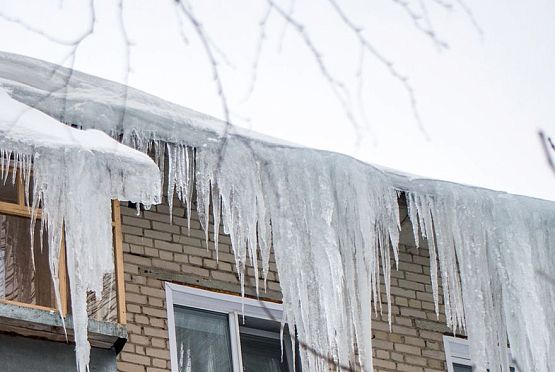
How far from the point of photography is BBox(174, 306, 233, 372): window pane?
758cm

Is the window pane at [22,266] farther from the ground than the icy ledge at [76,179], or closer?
closer

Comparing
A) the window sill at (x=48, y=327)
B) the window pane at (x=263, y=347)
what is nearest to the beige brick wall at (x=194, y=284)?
the window pane at (x=263, y=347)

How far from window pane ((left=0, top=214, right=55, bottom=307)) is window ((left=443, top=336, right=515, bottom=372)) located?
94.5 inches

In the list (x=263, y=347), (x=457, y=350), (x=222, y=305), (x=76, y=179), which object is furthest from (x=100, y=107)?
(x=457, y=350)

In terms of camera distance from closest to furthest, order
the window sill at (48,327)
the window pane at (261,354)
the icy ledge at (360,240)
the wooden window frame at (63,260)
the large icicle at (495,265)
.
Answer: the window sill at (48,327) → the wooden window frame at (63,260) → the icy ledge at (360,240) → the window pane at (261,354) → the large icicle at (495,265)

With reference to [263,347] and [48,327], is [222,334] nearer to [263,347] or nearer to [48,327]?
[263,347]

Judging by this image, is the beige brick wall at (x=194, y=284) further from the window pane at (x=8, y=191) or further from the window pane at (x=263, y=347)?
the window pane at (x=8, y=191)

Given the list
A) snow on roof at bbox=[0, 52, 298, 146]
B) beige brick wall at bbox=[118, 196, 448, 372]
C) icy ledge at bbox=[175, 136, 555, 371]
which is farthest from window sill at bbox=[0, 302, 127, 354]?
snow on roof at bbox=[0, 52, 298, 146]

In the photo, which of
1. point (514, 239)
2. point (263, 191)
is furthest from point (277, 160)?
point (514, 239)

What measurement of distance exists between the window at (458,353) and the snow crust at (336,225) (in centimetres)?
12

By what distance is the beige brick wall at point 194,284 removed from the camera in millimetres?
7520

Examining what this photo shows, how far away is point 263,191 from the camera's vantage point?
25.8ft

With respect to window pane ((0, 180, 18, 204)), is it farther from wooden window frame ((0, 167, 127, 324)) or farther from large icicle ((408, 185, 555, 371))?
large icicle ((408, 185, 555, 371))

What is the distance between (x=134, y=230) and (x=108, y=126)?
630mm
